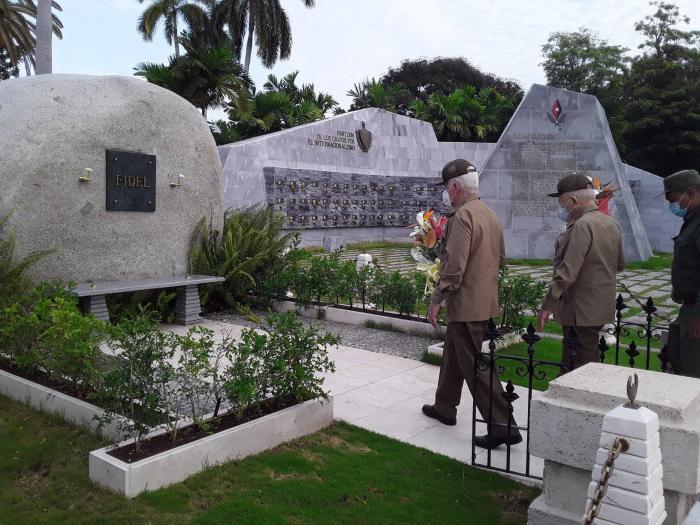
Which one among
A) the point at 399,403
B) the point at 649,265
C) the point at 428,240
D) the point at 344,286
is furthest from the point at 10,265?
the point at 649,265

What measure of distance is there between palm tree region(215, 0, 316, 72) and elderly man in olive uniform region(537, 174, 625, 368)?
32732mm

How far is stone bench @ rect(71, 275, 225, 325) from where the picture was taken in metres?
6.47

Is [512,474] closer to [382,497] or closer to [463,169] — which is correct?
[382,497]

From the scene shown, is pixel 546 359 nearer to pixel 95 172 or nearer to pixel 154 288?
pixel 154 288

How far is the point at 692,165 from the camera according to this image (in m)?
28.1

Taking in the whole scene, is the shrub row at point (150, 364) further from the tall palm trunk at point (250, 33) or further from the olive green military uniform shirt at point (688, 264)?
the tall palm trunk at point (250, 33)

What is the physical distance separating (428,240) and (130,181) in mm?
3781

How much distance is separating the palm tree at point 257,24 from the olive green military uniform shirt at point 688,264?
33167mm

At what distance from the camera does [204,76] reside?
21.9m

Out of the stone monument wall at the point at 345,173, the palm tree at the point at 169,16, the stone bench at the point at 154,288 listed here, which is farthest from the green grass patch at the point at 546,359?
the palm tree at the point at 169,16

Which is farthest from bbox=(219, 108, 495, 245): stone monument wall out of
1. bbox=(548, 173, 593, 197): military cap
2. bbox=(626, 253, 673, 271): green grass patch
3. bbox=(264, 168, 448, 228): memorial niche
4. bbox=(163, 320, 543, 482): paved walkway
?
bbox=(548, 173, 593, 197): military cap

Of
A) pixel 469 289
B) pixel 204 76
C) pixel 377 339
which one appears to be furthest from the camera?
pixel 204 76

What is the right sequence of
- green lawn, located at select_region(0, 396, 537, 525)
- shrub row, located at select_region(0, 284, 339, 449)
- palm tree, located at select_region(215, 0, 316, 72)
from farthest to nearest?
palm tree, located at select_region(215, 0, 316, 72)
shrub row, located at select_region(0, 284, 339, 449)
green lawn, located at select_region(0, 396, 537, 525)

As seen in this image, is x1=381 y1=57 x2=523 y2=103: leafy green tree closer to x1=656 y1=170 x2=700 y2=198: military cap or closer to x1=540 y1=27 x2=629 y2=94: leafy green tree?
x1=540 y1=27 x2=629 y2=94: leafy green tree
